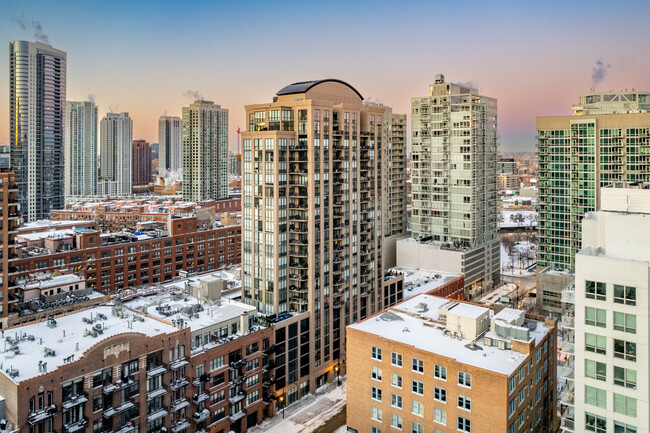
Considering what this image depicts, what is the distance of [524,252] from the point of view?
19425cm

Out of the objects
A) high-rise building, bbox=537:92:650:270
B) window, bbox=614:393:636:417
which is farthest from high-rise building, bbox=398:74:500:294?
window, bbox=614:393:636:417

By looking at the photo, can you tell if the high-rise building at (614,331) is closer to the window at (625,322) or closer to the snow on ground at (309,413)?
the window at (625,322)

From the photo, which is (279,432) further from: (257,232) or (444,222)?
(444,222)

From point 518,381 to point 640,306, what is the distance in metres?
20.3

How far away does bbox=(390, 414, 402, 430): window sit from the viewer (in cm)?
5388

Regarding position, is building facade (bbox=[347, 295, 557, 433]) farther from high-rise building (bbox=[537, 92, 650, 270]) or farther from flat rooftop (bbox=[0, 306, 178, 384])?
high-rise building (bbox=[537, 92, 650, 270])

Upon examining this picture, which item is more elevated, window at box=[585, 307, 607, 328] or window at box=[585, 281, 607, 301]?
→ window at box=[585, 281, 607, 301]

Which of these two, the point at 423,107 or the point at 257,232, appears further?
the point at 423,107

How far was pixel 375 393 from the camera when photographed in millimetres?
56000

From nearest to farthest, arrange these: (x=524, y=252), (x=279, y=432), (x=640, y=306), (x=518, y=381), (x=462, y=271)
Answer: (x=640, y=306) → (x=518, y=381) → (x=279, y=432) → (x=462, y=271) → (x=524, y=252)

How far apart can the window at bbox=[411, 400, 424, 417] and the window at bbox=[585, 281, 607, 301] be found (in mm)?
24195

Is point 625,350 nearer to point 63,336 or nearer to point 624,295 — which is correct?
point 624,295

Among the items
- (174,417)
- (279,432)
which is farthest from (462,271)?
(174,417)

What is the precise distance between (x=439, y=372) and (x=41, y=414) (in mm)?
38149
